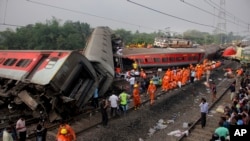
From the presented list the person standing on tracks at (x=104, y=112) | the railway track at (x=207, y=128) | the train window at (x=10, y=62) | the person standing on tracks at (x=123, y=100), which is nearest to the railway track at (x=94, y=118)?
the person standing on tracks at (x=104, y=112)

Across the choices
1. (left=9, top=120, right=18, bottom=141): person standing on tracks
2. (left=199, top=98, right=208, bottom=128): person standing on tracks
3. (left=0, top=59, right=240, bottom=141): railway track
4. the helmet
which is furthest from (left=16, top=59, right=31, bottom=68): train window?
(left=199, top=98, right=208, bottom=128): person standing on tracks

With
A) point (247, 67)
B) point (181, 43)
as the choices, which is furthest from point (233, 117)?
point (181, 43)

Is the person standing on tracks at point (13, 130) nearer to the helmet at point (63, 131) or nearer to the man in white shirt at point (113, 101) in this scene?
the helmet at point (63, 131)

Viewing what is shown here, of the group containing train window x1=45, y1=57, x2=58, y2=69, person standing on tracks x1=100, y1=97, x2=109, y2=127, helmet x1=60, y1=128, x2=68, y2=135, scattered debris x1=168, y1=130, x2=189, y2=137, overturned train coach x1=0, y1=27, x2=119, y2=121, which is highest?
train window x1=45, y1=57, x2=58, y2=69

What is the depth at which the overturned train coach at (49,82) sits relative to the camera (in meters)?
13.0

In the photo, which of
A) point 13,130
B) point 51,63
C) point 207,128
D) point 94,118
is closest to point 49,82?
point 51,63

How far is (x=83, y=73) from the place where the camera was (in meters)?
15.2

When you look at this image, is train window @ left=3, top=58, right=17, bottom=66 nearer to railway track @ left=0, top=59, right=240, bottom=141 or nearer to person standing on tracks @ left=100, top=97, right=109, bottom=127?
railway track @ left=0, top=59, right=240, bottom=141

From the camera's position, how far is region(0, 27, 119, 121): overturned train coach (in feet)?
42.7

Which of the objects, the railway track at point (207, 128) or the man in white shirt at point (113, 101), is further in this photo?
the man in white shirt at point (113, 101)

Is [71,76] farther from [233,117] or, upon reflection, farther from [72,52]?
[233,117]

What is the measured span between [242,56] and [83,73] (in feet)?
84.9

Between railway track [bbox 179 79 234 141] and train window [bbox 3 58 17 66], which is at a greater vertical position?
train window [bbox 3 58 17 66]

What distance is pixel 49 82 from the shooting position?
1270 cm
